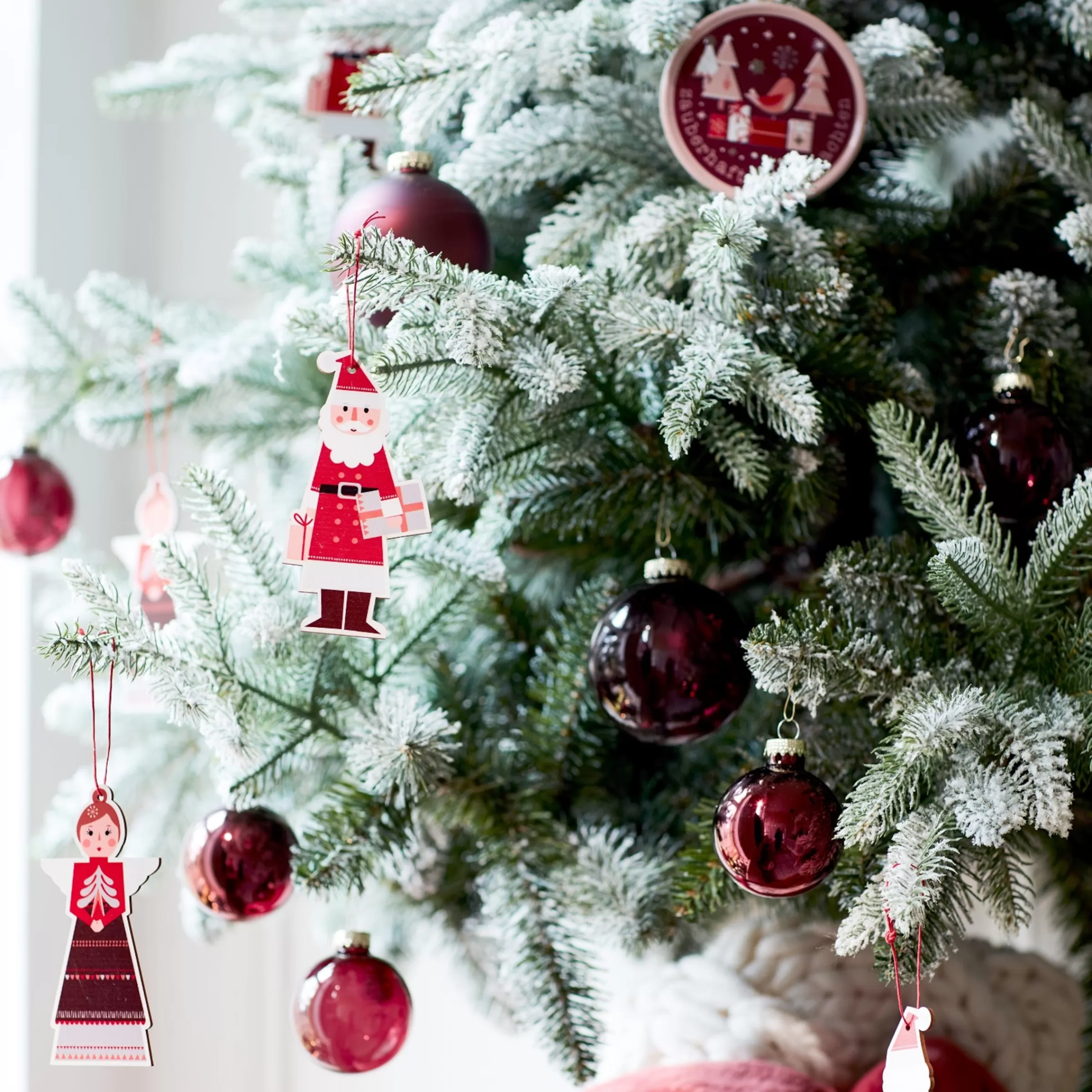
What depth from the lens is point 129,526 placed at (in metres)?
1.21

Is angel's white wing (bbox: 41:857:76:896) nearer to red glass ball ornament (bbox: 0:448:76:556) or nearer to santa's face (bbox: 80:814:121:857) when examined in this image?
santa's face (bbox: 80:814:121:857)

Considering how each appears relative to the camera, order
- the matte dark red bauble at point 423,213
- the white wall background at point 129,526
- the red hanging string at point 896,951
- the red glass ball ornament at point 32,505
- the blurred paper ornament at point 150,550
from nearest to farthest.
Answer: the red hanging string at point 896,951, the matte dark red bauble at point 423,213, the blurred paper ornament at point 150,550, the red glass ball ornament at point 32,505, the white wall background at point 129,526

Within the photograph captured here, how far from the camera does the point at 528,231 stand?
780 millimetres

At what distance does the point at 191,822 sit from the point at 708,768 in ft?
1.18

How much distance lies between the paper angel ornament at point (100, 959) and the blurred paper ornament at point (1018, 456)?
17.1 inches

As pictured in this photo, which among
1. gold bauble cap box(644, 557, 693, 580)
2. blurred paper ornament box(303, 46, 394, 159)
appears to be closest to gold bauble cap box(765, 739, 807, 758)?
gold bauble cap box(644, 557, 693, 580)

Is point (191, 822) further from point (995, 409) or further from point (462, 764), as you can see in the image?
point (995, 409)

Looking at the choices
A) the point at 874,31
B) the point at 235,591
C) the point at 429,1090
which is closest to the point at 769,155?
the point at 874,31

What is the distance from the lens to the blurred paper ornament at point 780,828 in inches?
20.1

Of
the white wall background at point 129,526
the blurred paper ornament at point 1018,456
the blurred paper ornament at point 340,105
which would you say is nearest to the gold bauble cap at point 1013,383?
the blurred paper ornament at point 1018,456

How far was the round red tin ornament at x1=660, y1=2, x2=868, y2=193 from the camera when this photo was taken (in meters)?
0.63

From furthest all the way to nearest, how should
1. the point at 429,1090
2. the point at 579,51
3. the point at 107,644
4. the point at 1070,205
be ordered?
the point at 429,1090 < the point at 1070,205 < the point at 579,51 < the point at 107,644

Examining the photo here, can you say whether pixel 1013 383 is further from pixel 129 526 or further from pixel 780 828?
pixel 129 526

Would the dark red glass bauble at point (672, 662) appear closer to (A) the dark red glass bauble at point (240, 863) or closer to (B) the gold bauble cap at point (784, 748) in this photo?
(B) the gold bauble cap at point (784, 748)
